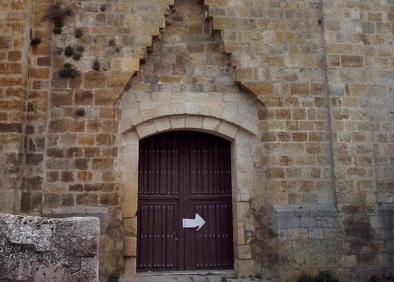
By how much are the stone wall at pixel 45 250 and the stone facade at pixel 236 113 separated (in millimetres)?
3409

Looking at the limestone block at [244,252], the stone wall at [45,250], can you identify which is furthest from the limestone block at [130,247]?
the stone wall at [45,250]

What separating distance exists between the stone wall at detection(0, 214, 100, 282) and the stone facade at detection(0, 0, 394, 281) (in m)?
3.41

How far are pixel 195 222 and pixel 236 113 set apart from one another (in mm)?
1940

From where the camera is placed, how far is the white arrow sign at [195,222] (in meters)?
7.23

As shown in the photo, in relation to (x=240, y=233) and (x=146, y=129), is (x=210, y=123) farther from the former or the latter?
(x=240, y=233)

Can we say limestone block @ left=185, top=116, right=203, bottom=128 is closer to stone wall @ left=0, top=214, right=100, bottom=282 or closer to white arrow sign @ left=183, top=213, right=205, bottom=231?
white arrow sign @ left=183, top=213, right=205, bottom=231

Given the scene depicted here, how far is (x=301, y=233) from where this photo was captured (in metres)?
6.69

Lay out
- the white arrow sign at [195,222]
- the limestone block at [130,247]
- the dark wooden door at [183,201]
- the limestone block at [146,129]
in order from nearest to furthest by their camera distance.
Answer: the limestone block at [130,247]
the limestone block at [146,129]
the dark wooden door at [183,201]
the white arrow sign at [195,222]

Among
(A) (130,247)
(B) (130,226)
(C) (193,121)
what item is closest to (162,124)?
(C) (193,121)

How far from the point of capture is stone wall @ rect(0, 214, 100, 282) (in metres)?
3.04

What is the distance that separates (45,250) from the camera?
3.06 m

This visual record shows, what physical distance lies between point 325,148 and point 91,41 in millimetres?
4168

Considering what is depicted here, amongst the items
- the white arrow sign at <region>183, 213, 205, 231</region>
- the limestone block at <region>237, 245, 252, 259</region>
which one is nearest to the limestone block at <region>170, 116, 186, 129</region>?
the white arrow sign at <region>183, 213, 205, 231</region>

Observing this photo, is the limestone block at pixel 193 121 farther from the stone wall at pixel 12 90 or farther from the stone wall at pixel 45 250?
the stone wall at pixel 45 250
